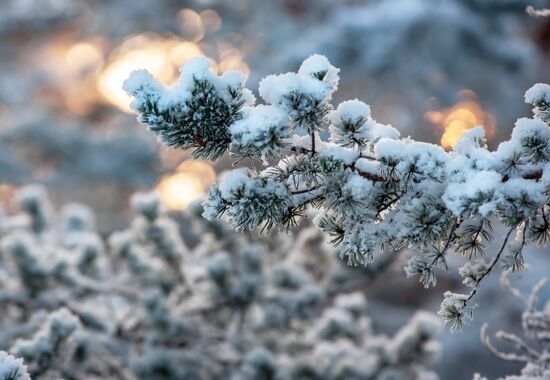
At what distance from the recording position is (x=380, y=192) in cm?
159

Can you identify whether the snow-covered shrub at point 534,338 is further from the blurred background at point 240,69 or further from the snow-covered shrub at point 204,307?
the blurred background at point 240,69

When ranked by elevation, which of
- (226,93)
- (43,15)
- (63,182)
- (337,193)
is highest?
(43,15)

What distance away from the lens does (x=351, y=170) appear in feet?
5.13

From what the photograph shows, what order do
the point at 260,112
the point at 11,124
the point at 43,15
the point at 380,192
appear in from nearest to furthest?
1. the point at 260,112
2. the point at 380,192
3. the point at 11,124
4. the point at 43,15

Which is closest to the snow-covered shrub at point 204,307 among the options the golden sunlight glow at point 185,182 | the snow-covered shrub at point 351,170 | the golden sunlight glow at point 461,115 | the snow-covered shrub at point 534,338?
the snow-covered shrub at point 534,338

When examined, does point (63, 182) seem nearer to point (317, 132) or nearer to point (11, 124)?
point (11, 124)

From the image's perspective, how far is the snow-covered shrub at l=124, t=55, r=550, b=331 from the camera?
1458 millimetres

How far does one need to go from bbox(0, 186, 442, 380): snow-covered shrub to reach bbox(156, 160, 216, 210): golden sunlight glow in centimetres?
462

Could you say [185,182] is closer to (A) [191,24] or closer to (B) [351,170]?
(A) [191,24]

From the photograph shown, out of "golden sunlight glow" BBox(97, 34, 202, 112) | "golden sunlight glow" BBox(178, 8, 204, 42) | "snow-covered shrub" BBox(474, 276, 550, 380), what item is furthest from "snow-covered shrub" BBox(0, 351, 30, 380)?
"golden sunlight glow" BBox(178, 8, 204, 42)

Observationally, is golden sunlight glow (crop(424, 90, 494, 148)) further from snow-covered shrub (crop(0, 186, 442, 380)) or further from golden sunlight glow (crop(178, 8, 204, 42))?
snow-covered shrub (crop(0, 186, 442, 380))

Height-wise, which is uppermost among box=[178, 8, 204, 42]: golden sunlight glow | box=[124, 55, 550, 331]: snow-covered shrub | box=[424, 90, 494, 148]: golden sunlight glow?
box=[178, 8, 204, 42]: golden sunlight glow

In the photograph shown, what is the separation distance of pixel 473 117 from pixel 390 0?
71.6 inches

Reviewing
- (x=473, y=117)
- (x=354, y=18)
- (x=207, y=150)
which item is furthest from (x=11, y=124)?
(x=207, y=150)
